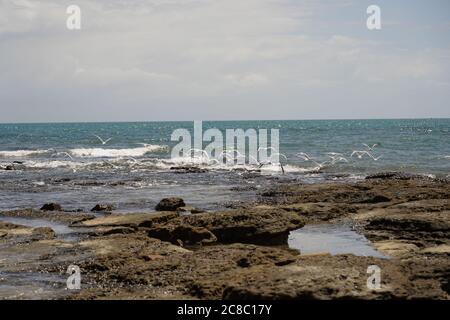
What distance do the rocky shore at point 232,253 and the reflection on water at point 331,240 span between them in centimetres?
26

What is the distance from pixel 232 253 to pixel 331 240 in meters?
3.95

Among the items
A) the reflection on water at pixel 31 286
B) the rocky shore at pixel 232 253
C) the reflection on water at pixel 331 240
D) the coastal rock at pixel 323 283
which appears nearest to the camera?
the coastal rock at pixel 323 283

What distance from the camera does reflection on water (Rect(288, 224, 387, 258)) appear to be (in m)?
12.0

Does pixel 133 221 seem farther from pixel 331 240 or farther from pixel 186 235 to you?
pixel 331 240

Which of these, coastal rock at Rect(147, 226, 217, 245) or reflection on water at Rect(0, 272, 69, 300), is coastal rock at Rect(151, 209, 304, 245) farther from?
reflection on water at Rect(0, 272, 69, 300)

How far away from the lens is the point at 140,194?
23.7 metres

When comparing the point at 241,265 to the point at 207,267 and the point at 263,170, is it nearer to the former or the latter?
the point at 207,267

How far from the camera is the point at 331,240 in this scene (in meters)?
13.1

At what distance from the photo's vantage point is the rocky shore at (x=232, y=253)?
752cm

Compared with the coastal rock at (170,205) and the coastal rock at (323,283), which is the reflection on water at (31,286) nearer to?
the coastal rock at (323,283)

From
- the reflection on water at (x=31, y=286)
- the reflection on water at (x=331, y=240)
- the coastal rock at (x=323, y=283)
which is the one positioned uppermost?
the coastal rock at (x=323, y=283)

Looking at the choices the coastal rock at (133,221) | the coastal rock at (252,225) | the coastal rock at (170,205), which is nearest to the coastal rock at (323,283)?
the coastal rock at (252,225)

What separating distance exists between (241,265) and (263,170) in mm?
25773

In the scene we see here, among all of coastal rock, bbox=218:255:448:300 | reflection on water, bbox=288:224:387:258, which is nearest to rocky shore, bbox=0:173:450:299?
coastal rock, bbox=218:255:448:300
